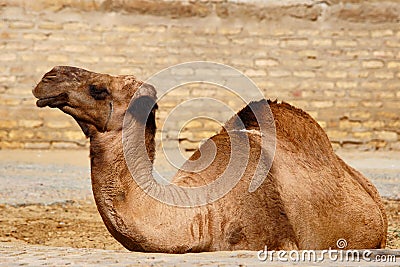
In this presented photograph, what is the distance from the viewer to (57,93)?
5027 mm

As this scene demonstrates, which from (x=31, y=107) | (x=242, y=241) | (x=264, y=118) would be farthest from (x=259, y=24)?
(x=242, y=241)

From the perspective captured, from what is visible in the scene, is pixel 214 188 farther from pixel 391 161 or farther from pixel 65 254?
pixel 391 161

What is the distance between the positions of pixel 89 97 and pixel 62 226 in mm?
3156

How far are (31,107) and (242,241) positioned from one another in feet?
32.4

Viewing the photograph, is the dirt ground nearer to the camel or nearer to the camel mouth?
the camel

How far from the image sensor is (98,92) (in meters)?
5.11

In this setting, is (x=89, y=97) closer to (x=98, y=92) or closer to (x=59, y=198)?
(x=98, y=92)

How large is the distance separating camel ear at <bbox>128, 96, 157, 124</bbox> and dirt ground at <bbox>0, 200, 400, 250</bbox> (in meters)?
2.17

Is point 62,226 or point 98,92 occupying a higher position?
point 98,92

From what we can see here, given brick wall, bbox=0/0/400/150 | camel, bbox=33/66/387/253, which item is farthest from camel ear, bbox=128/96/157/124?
brick wall, bbox=0/0/400/150

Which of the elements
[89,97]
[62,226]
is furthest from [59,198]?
[89,97]

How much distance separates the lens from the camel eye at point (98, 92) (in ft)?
16.7

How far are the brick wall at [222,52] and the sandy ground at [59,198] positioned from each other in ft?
2.19

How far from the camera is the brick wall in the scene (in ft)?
46.9
